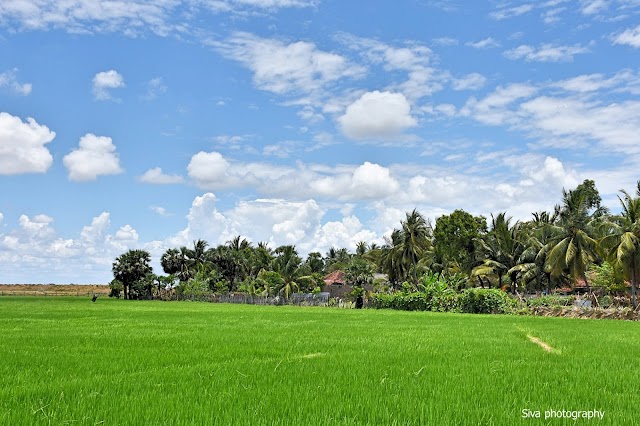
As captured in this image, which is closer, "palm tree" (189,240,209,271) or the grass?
the grass

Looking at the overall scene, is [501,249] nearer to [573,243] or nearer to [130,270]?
[573,243]

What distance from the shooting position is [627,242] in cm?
3052

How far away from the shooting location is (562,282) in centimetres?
4756

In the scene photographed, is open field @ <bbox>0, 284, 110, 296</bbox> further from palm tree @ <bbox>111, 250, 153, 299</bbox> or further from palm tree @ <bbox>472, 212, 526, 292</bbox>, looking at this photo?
palm tree @ <bbox>472, 212, 526, 292</bbox>

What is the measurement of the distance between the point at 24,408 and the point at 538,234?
1700 inches

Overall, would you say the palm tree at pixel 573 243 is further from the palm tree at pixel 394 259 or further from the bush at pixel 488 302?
the palm tree at pixel 394 259

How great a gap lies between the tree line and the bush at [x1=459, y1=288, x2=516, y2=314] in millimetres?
4454

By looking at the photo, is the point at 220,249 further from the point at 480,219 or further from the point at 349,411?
the point at 349,411

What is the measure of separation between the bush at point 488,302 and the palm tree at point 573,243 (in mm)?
6323

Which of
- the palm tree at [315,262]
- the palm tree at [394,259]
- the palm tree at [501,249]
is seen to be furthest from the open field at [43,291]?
the palm tree at [501,249]

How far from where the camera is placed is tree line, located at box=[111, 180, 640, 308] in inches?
1462

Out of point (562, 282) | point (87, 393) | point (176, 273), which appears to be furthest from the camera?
point (176, 273)

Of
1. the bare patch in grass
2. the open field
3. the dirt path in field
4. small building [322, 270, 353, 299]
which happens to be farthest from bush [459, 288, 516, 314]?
the open field

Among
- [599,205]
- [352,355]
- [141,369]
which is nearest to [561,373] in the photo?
[352,355]
